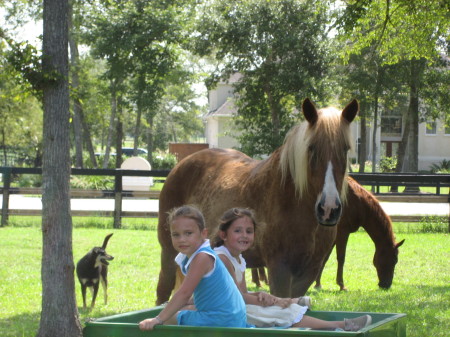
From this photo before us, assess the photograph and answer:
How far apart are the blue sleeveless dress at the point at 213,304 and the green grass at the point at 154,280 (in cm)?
269

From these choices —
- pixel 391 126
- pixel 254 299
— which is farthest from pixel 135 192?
pixel 391 126

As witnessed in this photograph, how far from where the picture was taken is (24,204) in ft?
67.2

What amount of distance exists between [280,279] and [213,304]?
1727 millimetres

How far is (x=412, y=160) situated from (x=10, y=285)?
2685 cm

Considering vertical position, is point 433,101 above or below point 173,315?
above

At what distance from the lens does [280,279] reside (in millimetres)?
5508

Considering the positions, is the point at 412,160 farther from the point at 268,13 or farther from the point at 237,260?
the point at 237,260

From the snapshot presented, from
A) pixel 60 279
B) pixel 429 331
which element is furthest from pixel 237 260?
pixel 429 331

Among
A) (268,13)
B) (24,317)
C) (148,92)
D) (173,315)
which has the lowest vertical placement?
(24,317)

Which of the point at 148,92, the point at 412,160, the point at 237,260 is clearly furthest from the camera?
the point at 412,160

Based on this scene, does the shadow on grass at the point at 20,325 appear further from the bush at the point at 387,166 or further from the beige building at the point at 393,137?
the beige building at the point at 393,137

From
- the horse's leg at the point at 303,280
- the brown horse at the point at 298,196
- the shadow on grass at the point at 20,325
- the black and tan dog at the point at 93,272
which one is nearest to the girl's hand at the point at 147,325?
the brown horse at the point at 298,196

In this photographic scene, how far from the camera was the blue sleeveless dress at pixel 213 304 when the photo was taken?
12.6ft

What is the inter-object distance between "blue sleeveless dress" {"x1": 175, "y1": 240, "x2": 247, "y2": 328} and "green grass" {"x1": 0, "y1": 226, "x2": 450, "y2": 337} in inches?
106
